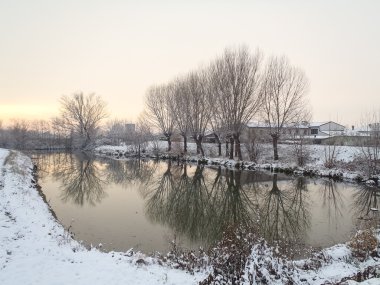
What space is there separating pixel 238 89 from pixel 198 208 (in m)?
19.2

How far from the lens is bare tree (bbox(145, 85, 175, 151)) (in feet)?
153

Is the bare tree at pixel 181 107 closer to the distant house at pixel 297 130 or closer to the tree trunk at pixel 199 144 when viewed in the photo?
the tree trunk at pixel 199 144

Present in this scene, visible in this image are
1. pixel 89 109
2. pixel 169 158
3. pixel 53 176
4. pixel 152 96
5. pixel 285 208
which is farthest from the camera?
pixel 89 109

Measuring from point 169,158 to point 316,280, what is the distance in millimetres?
37413

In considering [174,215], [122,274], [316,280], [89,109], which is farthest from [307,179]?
[89,109]

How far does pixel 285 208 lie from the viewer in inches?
638

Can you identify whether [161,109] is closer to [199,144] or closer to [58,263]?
[199,144]

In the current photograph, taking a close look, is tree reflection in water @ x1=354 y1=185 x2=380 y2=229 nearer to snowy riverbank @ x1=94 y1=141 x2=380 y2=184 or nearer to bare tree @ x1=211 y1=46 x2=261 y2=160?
snowy riverbank @ x1=94 y1=141 x2=380 y2=184

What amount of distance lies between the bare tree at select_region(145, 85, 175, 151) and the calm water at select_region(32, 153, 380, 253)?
21.1 m

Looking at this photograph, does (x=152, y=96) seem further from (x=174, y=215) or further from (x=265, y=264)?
(x=265, y=264)

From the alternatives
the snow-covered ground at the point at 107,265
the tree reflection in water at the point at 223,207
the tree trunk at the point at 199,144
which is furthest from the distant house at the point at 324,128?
the snow-covered ground at the point at 107,265

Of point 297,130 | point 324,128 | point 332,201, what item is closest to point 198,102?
point 297,130

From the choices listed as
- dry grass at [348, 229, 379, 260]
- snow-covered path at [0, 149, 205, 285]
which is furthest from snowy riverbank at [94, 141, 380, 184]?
snow-covered path at [0, 149, 205, 285]

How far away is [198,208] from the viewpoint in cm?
1606
